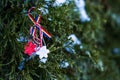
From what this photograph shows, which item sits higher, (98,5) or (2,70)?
(98,5)

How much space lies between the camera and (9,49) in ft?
2.45

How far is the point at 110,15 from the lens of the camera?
132cm

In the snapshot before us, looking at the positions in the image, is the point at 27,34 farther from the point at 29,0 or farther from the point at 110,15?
the point at 110,15

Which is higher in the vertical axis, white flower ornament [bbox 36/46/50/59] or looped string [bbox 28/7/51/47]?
looped string [bbox 28/7/51/47]

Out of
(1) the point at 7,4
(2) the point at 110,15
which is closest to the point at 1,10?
(1) the point at 7,4

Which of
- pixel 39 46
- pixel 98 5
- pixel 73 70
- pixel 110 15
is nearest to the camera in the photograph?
pixel 39 46

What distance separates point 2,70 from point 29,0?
18 cm

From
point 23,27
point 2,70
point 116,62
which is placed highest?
point 23,27

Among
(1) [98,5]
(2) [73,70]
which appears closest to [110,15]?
(1) [98,5]

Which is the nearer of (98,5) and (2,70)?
(2,70)

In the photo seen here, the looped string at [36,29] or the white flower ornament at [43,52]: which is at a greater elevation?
the looped string at [36,29]

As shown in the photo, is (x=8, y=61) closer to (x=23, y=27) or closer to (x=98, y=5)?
(x=23, y=27)

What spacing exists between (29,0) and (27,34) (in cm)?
→ 9

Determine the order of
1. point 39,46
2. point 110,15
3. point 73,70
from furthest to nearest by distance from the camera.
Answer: point 110,15 → point 73,70 → point 39,46
